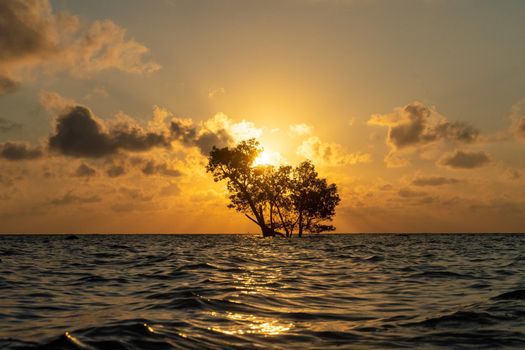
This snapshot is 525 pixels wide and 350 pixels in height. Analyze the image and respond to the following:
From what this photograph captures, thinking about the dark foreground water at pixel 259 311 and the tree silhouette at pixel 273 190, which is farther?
the tree silhouette at pixel 273 190

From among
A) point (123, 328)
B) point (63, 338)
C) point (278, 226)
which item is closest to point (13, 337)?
point (63, 338)

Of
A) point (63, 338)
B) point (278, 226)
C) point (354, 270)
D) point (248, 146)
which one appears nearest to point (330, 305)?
point (63, 338)

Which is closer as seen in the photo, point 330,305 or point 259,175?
point 330,305

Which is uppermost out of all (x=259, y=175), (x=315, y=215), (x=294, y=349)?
(x=259, y=175)

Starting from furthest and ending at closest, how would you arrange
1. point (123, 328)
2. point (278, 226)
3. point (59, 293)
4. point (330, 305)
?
point (278, 226) → point (59, 293) → point (330, 305) → point (123, 328)

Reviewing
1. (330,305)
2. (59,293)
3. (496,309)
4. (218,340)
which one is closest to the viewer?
(218,340)

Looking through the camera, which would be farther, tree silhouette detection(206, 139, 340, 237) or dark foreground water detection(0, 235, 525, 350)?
tree silhouette detection(206, 139, 340, 237)

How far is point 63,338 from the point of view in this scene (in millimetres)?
8023

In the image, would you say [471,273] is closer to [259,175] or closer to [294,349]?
[294,349]

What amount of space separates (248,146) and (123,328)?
6653 cm

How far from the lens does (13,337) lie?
834cm

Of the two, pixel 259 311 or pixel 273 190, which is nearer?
pixel 259 311

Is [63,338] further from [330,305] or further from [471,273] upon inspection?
[471,273]

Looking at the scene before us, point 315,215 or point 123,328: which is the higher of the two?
point 315,215
